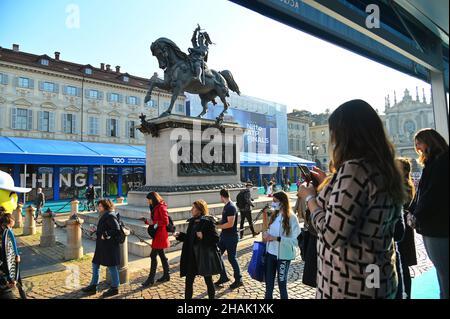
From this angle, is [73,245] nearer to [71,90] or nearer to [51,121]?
[51,121]

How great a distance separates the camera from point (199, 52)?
1112 centimetres

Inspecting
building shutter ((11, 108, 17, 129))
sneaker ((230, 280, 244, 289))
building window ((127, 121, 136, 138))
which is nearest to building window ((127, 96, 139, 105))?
building window ((127, 121, 136, 138))

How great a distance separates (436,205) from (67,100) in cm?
3619

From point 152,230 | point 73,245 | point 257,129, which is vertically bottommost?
point 73,245

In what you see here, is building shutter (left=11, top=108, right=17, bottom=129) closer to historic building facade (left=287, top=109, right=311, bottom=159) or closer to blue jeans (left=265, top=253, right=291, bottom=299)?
blue jeans (left=265, top=253, right=291, bottom=299)

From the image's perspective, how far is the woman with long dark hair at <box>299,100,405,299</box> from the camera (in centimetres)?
162

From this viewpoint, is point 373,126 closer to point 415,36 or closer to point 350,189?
point 350,189

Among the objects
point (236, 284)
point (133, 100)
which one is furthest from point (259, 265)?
point (133, 100)

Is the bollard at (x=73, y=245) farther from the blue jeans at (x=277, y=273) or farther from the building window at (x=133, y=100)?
the building window at (x=133, y=100)

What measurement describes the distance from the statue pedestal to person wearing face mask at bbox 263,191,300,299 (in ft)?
19.1

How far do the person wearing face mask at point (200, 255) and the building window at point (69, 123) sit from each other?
32276 mm

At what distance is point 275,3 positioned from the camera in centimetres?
262
